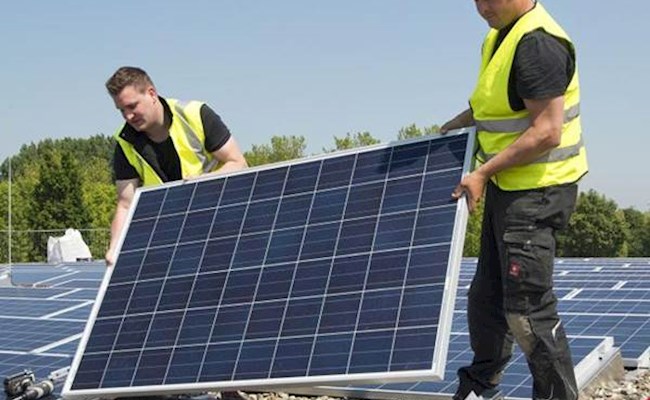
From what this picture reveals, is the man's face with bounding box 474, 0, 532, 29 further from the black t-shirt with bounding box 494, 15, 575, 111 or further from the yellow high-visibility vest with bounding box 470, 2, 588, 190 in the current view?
the black t-shirt with bounding box 494, 15, 575, 111

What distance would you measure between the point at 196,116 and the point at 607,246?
5460cm

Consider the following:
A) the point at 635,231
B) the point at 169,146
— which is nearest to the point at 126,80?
the point at 169,146

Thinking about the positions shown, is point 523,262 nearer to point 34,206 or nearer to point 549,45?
point 549,45

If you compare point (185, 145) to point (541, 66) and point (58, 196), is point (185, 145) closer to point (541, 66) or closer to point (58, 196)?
point (541, 66)

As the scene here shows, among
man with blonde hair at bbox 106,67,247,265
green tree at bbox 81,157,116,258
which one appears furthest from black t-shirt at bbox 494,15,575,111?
green tree at bbox 81,157,116,258

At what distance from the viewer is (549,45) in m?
4.03

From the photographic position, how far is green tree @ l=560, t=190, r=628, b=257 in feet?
185

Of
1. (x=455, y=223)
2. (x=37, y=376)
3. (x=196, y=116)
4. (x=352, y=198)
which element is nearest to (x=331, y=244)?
(x=352, y=198)

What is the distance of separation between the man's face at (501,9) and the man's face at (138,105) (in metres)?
2.28

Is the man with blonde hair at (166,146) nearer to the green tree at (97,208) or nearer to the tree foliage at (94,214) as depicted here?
the tree foliage at (94,214)

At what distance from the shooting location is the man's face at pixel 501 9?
4180 millimetres

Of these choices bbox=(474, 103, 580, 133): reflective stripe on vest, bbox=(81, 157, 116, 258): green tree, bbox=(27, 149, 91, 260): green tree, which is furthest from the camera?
bbox=(27, 149, 91, 260): green tree

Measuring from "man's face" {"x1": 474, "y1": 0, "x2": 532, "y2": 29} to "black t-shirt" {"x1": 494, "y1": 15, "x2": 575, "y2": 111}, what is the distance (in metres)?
0.20

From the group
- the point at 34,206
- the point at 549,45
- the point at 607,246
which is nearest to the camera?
the point at 549,45
